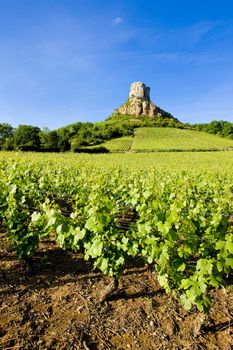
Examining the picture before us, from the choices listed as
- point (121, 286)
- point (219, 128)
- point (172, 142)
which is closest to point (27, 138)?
point (172, 142)

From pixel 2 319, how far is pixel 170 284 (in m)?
2.76

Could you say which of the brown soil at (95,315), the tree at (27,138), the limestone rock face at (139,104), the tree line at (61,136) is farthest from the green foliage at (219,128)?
the brown soil at (95,315)

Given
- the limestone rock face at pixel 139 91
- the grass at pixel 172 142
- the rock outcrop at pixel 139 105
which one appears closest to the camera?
the grass at pixel 172 142

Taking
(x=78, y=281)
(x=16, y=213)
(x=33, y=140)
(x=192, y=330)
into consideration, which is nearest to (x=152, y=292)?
(x=192, y=330)

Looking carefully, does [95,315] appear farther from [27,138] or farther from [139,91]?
[139,91]

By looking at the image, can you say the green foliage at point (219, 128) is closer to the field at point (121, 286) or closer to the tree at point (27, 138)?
the tree at point (27, 138)

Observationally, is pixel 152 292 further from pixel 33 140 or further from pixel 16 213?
pixel 33 140

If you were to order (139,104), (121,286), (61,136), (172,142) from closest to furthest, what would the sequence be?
(121,286)
(172,142)
(61,136)
(139,104)

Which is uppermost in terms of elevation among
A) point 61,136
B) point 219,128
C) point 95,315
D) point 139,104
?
point 139,104

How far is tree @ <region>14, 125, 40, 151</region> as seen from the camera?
5413 centimetres

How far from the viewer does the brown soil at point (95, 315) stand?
3.95m

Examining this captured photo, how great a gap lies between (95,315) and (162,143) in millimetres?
62684

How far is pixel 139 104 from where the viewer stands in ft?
459

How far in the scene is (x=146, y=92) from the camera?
160375 millimetres
